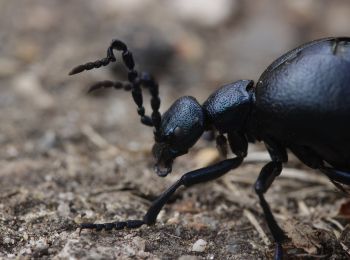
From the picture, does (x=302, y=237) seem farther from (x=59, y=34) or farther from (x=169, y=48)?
(x=59, y=34)

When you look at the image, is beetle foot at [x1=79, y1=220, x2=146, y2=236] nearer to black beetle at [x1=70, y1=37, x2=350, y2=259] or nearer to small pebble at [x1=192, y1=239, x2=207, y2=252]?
black beetle at [x1=70, y1=37, x2=350, y2=259]

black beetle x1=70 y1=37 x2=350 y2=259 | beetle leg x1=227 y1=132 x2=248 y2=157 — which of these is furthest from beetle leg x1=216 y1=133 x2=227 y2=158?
beetle leg x1=227 y1=132 x2=248 y2=157

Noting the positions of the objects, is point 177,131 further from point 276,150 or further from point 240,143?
point 276,150

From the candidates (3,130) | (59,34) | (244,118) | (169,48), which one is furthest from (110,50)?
(59,34)

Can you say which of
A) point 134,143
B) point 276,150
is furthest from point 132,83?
point 134,143

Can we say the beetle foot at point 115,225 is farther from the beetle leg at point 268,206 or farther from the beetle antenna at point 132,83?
the beetle leg at point 268,206

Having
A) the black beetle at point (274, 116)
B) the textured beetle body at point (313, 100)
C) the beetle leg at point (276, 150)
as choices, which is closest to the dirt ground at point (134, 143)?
the black beetle at point (274, 116)
